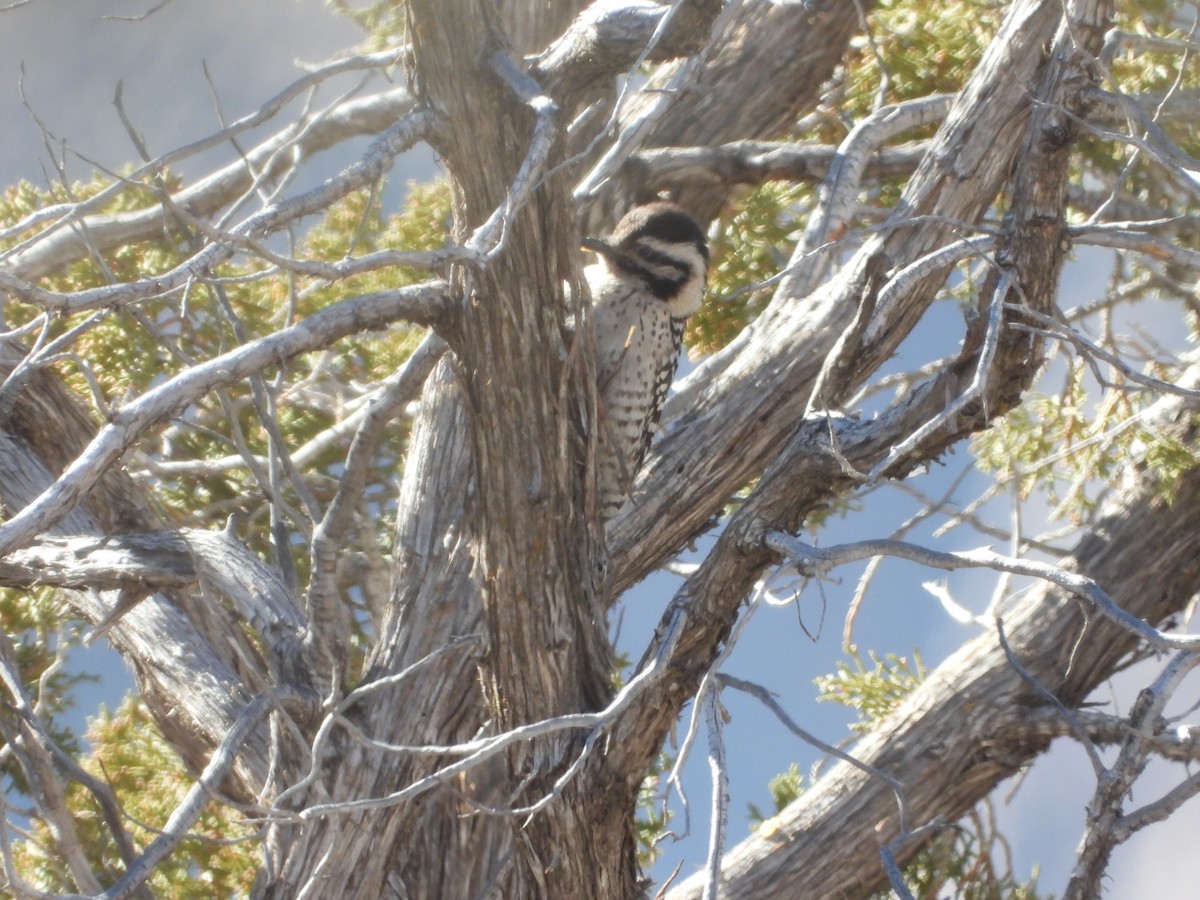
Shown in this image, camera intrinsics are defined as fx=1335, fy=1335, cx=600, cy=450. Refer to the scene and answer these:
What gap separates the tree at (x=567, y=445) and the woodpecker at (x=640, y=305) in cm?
18

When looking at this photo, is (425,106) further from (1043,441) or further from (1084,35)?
(1043,441)

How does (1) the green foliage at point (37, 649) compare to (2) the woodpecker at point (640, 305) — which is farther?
(1) the green foliage at point (37, 649)

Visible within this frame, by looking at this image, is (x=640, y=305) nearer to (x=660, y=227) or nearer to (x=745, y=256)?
(x=660, y=227)

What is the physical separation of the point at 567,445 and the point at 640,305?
1485mm

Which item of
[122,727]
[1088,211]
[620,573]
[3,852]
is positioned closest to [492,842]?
[620,573]

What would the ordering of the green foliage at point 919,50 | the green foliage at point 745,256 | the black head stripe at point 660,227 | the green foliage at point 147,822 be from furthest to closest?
1. the green foliage at point 745,256
2. the green foliage at point 919,50
3. the green foliage at point 147,822
4. the black head stripe at point 660,227

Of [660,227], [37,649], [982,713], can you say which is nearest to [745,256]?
[660,227]

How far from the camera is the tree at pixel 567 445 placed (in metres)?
2.49

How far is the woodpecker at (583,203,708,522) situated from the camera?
3957 millimetres

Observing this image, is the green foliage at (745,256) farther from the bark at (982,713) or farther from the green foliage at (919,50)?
the bark at (982,713)

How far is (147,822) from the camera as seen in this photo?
4719 mm

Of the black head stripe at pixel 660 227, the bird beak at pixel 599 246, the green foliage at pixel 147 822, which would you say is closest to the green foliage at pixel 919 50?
the black head stripe at pixel 660 227

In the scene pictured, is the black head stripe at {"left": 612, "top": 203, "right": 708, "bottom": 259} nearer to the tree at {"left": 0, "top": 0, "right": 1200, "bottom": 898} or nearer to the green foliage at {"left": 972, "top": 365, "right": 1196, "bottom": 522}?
the tree at {"left": 0, "top": 0, "right": 1200, "bottom": 898}

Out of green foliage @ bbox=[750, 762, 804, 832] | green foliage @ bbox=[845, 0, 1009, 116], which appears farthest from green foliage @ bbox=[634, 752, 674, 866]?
green foliage @ bbox=[845, 0, 1009, 116]
